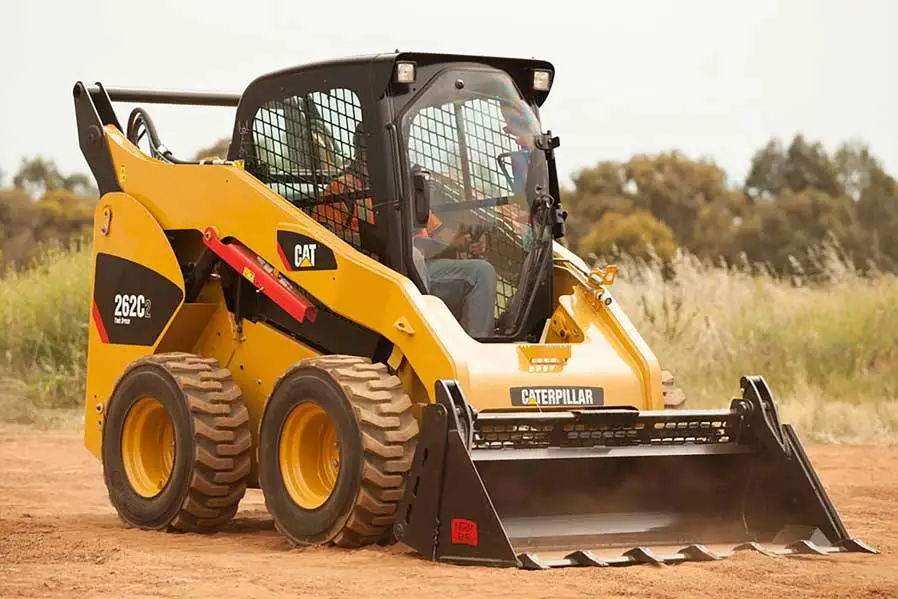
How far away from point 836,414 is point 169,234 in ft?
28.1

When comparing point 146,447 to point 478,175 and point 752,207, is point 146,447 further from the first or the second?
point 752,207

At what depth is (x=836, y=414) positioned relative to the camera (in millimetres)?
17172

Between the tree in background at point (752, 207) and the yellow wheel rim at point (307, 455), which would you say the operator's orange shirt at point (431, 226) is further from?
the tree in background at point (752, 207)

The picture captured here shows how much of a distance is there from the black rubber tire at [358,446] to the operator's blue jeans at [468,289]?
76 centimetres

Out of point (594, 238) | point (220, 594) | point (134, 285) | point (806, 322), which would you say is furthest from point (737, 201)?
point (220, 594)

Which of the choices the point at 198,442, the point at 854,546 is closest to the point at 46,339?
the point at 198,442

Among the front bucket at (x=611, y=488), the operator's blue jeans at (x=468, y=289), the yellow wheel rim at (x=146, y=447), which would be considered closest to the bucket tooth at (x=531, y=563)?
the front bucket at (x=611, y=488)

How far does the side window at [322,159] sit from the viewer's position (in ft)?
32.3

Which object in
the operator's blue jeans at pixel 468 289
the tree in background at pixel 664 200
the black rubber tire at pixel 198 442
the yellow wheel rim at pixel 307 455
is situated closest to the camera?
the yellow wheel rim at pixel 307 455

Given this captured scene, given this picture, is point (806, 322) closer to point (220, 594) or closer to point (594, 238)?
point (220, 594)

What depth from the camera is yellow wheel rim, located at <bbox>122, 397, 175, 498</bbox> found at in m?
10.6

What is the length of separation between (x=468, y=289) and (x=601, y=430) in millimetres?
1254

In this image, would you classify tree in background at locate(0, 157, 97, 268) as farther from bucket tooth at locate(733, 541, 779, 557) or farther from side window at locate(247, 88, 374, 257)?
bucket tooth at locate(733, 541, 779, 557)

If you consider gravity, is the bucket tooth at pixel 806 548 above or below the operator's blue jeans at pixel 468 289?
below
